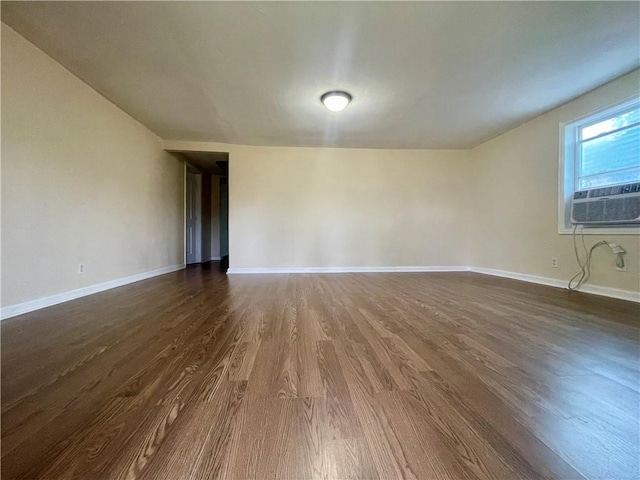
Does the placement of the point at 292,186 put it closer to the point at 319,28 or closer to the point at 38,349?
the point at 319,28

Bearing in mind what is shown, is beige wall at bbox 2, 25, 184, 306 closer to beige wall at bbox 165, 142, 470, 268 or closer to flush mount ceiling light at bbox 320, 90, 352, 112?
beige wall at bbox 165, 142, 470, 268

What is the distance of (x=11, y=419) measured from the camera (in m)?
0.92

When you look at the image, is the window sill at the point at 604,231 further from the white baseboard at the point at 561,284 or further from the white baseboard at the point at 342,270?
the white baseboard at the point at 342,270

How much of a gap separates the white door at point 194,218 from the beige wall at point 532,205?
19.8 ft

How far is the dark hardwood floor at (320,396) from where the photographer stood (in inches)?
29.1

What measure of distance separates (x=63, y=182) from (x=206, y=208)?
440 centimetres

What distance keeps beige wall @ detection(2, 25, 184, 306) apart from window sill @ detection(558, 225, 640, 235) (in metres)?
5.58

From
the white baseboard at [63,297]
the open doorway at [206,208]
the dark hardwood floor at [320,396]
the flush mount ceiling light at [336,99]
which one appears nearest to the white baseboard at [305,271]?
the white baseboard at [63,297]

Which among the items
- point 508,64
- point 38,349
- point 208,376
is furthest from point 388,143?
point 38,349

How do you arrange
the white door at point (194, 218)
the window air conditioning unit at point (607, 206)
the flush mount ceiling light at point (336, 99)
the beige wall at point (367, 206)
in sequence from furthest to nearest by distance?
the white door at point (194, 218) → the beige wall at point (367, 206) → the flush mount ceiling light at point (336, 99) → the window air conditioning unit at point (607, 206)

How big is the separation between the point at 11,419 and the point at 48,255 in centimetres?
214

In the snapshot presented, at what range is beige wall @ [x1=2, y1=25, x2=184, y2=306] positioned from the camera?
2.12 metres

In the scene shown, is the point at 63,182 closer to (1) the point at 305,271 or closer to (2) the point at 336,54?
(2) the point at 336,54

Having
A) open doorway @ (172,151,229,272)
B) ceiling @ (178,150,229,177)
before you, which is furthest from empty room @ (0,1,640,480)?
open doorway @ (172,151,229,272)
